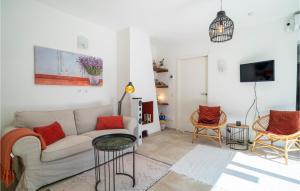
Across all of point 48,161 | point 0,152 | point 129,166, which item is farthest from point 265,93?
point 0,152

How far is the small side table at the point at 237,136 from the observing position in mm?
3193

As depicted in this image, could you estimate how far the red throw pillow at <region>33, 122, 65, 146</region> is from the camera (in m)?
2.14

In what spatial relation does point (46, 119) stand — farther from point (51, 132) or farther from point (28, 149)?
point (28, 149)

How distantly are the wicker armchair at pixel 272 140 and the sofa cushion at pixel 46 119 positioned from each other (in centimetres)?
334

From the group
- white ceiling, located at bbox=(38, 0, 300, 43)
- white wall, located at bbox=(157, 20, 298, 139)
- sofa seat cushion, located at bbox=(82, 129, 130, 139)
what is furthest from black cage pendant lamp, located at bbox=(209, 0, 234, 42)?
sofa seat cushion, located at bbox=(82, 129, 130, 139)

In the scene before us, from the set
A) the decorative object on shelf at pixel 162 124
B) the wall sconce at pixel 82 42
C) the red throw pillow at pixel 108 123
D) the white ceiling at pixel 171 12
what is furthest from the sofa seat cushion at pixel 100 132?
the white ceiling at pixel 171 12

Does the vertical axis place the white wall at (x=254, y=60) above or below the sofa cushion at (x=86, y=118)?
above

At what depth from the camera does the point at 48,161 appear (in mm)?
1905

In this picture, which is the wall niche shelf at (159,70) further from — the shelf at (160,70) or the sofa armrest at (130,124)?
the sofa armrest at (130,124)

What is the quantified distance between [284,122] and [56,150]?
3.72 metres

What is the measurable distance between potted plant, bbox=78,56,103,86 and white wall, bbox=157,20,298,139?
2426mm

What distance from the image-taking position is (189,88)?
4445 mm

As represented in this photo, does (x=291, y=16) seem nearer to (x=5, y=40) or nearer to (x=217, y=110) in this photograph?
(x=217, y=110)

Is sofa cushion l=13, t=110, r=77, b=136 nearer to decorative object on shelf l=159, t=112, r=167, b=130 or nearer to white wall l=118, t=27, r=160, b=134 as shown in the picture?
white wall l=118, t=27, r=160, b=134
